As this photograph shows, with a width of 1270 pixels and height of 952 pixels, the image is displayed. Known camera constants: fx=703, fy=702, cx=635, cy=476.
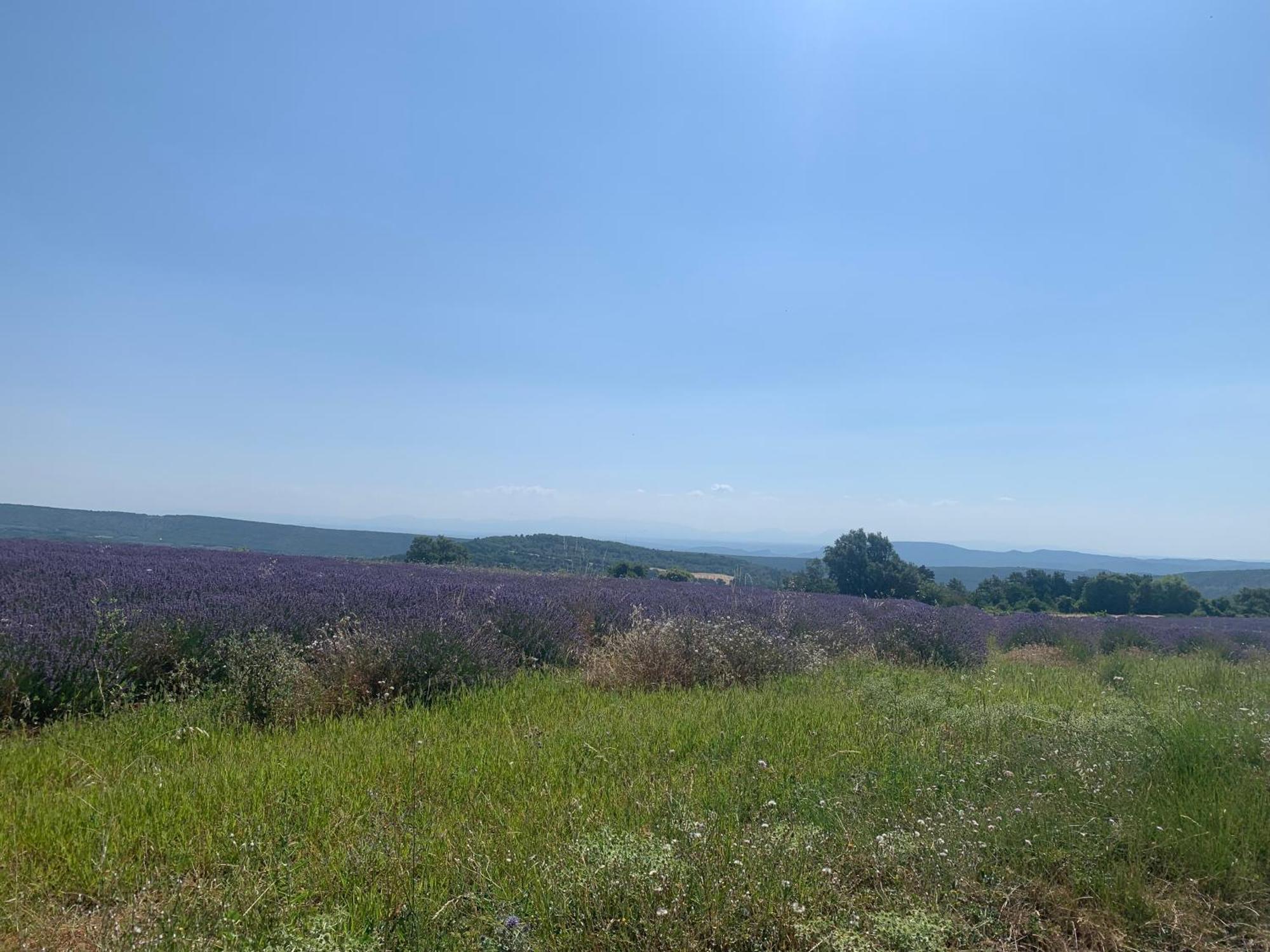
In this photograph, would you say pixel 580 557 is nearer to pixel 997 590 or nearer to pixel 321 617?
pixel 997 590

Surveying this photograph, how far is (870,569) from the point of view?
2648 cm

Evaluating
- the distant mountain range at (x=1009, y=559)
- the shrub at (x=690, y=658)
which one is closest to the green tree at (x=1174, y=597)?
the shrub at (x=690, y=658)

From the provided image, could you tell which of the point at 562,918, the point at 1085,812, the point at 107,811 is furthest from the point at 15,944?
the point at 1085,812

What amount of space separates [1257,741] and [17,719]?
7298 millimetres

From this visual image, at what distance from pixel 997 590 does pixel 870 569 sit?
7.37m

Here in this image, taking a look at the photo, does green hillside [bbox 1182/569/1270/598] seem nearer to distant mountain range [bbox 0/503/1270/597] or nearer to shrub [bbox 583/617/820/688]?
distant mountain range [bbox 0/503/1270/597]

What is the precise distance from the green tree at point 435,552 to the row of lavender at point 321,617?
9817mm

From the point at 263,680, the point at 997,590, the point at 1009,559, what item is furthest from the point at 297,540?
the point at 1009,559

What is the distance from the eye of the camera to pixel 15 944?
210 centimetres

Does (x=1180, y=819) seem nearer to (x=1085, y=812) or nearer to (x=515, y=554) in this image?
(x=1085, y=812)

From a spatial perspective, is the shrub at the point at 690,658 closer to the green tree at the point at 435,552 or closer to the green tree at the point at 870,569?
the green tree at the point at 435,552

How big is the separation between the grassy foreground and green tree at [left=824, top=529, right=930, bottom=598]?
2232 centimetres

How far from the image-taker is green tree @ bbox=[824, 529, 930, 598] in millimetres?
25812

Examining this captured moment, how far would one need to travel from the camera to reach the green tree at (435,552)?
23.7m
